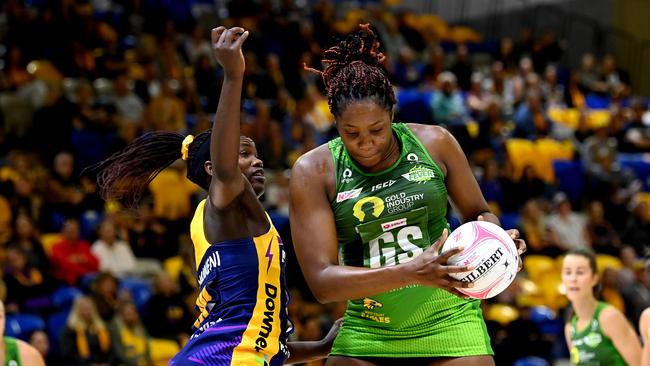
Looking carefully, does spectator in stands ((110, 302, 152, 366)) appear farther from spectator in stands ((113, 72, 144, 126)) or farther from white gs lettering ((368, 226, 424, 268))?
white gs lettering ((368, 226, 424, 268))

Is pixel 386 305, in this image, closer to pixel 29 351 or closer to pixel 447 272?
pixel 447 272

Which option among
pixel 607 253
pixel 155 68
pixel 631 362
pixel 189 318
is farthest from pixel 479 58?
pixel 631 362

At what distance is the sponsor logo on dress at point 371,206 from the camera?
3.74 m

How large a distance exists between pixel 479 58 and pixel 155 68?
7097 millimetres

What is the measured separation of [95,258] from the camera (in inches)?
369

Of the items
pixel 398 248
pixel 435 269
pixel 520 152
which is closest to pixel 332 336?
pixel 398 248

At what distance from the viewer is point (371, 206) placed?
3756 mm

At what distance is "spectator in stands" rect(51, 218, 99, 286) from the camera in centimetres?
916

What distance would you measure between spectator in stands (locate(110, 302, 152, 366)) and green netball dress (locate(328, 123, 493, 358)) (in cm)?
518

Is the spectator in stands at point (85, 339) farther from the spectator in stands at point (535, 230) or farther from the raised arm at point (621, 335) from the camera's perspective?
the spectator in stands at point (535, 230)

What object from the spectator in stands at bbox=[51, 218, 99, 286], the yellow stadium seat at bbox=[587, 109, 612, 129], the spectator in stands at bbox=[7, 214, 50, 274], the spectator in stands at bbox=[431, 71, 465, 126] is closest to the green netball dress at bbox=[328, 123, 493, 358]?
the spectator in stands at bbox=[7, 214, 50, 274]

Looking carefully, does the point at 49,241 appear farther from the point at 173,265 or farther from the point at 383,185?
the point at 383,185

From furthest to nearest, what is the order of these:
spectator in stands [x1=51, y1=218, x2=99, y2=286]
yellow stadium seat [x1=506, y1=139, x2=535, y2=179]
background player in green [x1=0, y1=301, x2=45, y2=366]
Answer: yellow stadium seat [x1=506, y1=139, x2=535, y2=179]
spectator in stands [x1=51, y1=218, x2=99, y2=286]
background player in green [x1=0, y1=301, x2=45, y2=366]

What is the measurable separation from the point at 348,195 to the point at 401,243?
0.93ft
